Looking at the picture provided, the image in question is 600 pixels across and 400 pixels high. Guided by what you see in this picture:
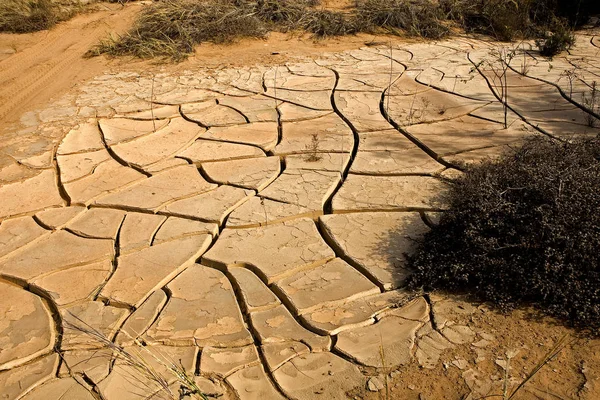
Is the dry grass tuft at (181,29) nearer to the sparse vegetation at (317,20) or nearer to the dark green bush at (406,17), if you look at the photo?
the sparse vegetation at (317,20)

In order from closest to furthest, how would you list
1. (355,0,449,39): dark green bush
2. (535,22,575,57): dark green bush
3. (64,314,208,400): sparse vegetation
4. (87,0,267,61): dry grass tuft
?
(64,314,208,400): sparse vegetation < (535,22,575,57): dark green bush < (87,0,267,61): dry grass tuft < (355,0,449,39): dark green bush

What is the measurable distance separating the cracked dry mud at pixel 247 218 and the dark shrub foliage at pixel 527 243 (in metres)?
0.17

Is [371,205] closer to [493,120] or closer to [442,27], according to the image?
[493,120]

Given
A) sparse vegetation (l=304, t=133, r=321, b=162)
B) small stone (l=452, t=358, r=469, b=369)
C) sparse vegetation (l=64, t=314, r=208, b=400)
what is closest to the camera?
sparse vegetation (l=64, t=314, r=208, b=400)

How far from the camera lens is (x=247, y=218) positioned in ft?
9.89

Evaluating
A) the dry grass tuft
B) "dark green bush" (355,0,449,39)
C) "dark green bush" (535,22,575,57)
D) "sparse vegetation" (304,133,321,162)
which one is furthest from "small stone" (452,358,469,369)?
"dark green bush" (355,0,449,39)

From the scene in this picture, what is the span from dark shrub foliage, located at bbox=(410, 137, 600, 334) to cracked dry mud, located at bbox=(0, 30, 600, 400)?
169 millimetres

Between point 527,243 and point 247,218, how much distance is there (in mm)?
1345

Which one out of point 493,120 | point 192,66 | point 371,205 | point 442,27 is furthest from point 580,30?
point 371,205

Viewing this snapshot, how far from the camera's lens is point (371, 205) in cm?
306

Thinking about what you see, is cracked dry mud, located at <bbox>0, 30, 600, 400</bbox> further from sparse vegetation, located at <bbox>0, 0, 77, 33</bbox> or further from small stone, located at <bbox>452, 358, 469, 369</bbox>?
sparse vegetation, located at <bbox>0, 0, 77, 33</bbox>

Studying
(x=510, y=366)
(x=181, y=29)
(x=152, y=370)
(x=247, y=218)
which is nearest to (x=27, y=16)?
(x=181, y=29)

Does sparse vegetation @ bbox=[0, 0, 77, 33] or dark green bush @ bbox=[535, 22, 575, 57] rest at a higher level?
sparse vegetation @ bbox=[0, 0, 77, 33]

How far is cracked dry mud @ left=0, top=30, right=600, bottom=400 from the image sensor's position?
86.5 inches
